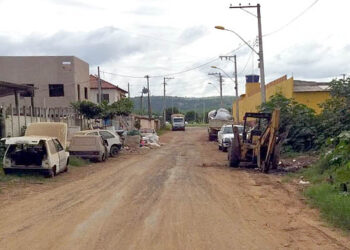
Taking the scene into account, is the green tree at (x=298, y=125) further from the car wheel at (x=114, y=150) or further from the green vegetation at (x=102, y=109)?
the green vegetation at (x=102, y=109)

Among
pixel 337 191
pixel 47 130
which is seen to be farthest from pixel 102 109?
pixel 337 191

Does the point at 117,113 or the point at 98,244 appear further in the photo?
the point at 117,113

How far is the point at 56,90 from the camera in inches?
1797

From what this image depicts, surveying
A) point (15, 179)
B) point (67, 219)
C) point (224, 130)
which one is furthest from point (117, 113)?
point (67, 219)

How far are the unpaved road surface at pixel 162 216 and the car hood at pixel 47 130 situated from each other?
23.3ft

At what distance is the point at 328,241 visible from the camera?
8.16 meters

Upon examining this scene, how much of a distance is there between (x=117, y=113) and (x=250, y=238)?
28310mm

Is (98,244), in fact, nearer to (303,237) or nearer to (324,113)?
(303,237)

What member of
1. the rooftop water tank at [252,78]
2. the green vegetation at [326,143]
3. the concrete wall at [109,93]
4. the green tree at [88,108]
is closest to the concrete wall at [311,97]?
the green vegetation at [326,143]

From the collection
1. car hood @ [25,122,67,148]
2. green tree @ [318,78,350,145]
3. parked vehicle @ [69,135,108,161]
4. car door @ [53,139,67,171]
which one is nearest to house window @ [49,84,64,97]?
parked vehicle @ [69,135,108,161]

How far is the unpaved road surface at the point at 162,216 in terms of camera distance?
8.01 m

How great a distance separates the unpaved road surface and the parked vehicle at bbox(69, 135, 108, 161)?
8047 mm

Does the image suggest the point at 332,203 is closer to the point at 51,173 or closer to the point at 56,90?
the point at 51,173

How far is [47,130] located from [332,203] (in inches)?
642
